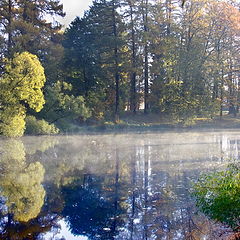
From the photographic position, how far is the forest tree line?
33.1m

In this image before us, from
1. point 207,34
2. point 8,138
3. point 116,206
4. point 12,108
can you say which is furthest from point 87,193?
point 207,34

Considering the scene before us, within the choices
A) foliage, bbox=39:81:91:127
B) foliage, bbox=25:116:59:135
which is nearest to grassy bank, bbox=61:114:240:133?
foliage, bbox=39:81:91:127

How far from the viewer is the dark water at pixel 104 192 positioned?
7734 mm

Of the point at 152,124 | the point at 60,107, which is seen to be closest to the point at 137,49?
the point at 152,124

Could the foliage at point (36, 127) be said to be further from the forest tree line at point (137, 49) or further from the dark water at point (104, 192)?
the dark water at point (104, 192)

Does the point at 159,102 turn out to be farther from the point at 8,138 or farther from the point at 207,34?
the point at 8,138

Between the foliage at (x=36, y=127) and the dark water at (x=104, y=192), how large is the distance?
649 cm

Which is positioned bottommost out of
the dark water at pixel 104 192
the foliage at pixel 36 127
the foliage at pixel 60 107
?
the dark water at pixel 104 192

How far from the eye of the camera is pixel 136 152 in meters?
19.3

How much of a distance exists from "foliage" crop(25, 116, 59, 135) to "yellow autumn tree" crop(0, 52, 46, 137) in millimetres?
2197

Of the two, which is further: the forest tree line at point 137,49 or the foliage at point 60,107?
the forest tree line at point 137,49

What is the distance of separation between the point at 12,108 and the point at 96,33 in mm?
13690

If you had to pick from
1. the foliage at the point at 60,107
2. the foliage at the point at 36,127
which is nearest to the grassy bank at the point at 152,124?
the foliage at the point at 60,107

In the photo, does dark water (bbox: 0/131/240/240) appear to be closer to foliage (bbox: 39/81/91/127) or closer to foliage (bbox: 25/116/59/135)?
foliage (bbox: 25/116/59/135)
